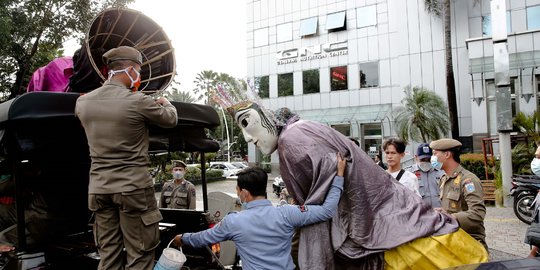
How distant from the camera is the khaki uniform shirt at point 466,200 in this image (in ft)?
10.6

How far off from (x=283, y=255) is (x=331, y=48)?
25982 mm

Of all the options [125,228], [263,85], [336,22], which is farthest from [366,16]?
[125,228]

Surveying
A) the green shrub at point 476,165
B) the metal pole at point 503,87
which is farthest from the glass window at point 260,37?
the metal pole at point 503,87

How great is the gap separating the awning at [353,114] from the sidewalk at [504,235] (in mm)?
14867

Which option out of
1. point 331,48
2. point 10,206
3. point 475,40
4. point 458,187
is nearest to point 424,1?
point 475,40

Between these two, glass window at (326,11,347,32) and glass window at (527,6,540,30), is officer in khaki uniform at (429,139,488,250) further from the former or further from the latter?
glass window at (326,11,347,32)

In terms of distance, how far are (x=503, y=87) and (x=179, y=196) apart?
350 inches

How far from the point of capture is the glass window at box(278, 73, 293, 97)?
95.8 ft

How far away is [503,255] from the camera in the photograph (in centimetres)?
633

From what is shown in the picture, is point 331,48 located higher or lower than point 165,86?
higher

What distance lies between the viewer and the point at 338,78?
89.5 ft

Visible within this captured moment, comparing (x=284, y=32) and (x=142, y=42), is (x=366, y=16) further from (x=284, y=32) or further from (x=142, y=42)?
(x=142, y=42)

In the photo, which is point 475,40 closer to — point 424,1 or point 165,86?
point 424,1

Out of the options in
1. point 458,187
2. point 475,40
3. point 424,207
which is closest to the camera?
point 424,207
